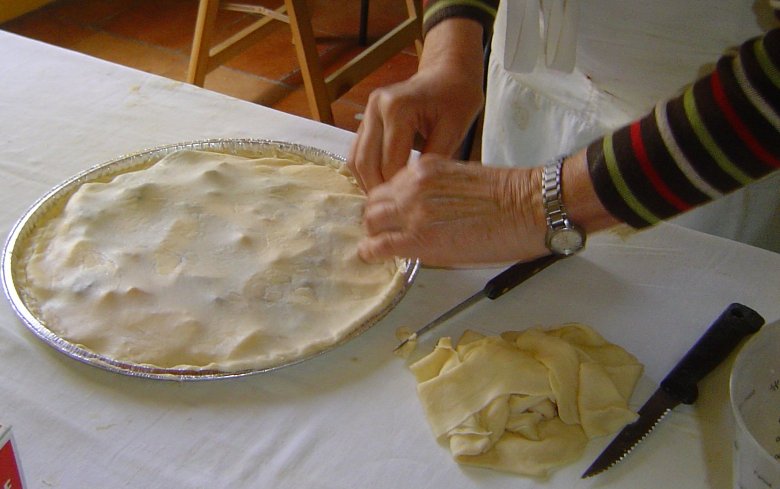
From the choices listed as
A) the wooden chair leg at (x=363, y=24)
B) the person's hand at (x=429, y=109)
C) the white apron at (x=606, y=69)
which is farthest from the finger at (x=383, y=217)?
the wooden chair leg at (x=363, y=24)

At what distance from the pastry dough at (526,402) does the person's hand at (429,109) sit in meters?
0.26

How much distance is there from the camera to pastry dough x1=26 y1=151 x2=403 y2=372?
74 cm

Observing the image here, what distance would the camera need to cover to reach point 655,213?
25.3 inches

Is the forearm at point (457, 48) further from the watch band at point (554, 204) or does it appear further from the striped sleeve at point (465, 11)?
the watch band at point (554, 204)

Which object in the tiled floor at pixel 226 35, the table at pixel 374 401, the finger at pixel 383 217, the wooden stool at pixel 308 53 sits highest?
the finger at pixel 383 217

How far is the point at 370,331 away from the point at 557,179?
0.81 ft

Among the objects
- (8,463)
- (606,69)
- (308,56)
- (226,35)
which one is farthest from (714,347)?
(226,35)

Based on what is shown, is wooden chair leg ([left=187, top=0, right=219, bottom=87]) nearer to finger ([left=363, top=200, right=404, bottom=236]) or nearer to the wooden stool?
the wooden stool

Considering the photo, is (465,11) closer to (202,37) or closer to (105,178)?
(105,178)

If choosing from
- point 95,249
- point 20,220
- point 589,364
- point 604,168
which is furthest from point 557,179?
point 20,220

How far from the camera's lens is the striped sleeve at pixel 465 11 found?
93cm

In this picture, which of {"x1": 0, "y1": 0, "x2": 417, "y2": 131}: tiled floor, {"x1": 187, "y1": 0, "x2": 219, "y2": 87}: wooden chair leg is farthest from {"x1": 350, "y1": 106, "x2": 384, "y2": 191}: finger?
{"x1": 0, "y1": 0, "x2": 417, "y2": 131}: tiled floor

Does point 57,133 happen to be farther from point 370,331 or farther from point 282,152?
point 370,331

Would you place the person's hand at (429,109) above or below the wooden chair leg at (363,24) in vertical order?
above
